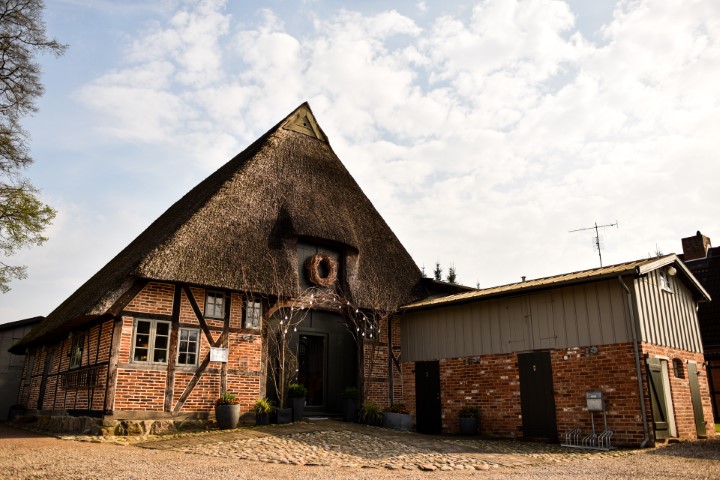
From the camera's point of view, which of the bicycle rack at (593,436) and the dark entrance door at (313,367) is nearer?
the bicycle rack at (593,436)

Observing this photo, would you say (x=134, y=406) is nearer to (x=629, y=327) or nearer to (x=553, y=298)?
(x=553, y=298)

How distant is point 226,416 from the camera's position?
11281mm

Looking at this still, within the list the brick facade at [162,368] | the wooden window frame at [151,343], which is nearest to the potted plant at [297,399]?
the brick facade at [162,368]

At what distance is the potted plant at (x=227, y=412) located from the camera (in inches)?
444

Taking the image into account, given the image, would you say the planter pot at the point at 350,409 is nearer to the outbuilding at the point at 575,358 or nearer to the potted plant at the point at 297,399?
the potted plant at the point at 297,399

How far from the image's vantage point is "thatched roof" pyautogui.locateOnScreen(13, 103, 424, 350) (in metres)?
11.7

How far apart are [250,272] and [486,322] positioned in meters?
5.46

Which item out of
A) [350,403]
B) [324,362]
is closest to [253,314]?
[324,362]

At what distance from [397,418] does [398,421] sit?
0.22 ft

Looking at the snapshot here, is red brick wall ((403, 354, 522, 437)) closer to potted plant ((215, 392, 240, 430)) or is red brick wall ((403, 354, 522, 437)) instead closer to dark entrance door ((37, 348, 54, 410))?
potted plant ((215, 392, 240, 430))

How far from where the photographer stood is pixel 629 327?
10.3m

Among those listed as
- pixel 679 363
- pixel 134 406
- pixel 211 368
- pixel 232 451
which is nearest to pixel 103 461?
pixel 232 451

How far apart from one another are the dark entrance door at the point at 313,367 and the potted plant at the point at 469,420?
3473 millimetres

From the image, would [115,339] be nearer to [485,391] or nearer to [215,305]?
[215,305]
